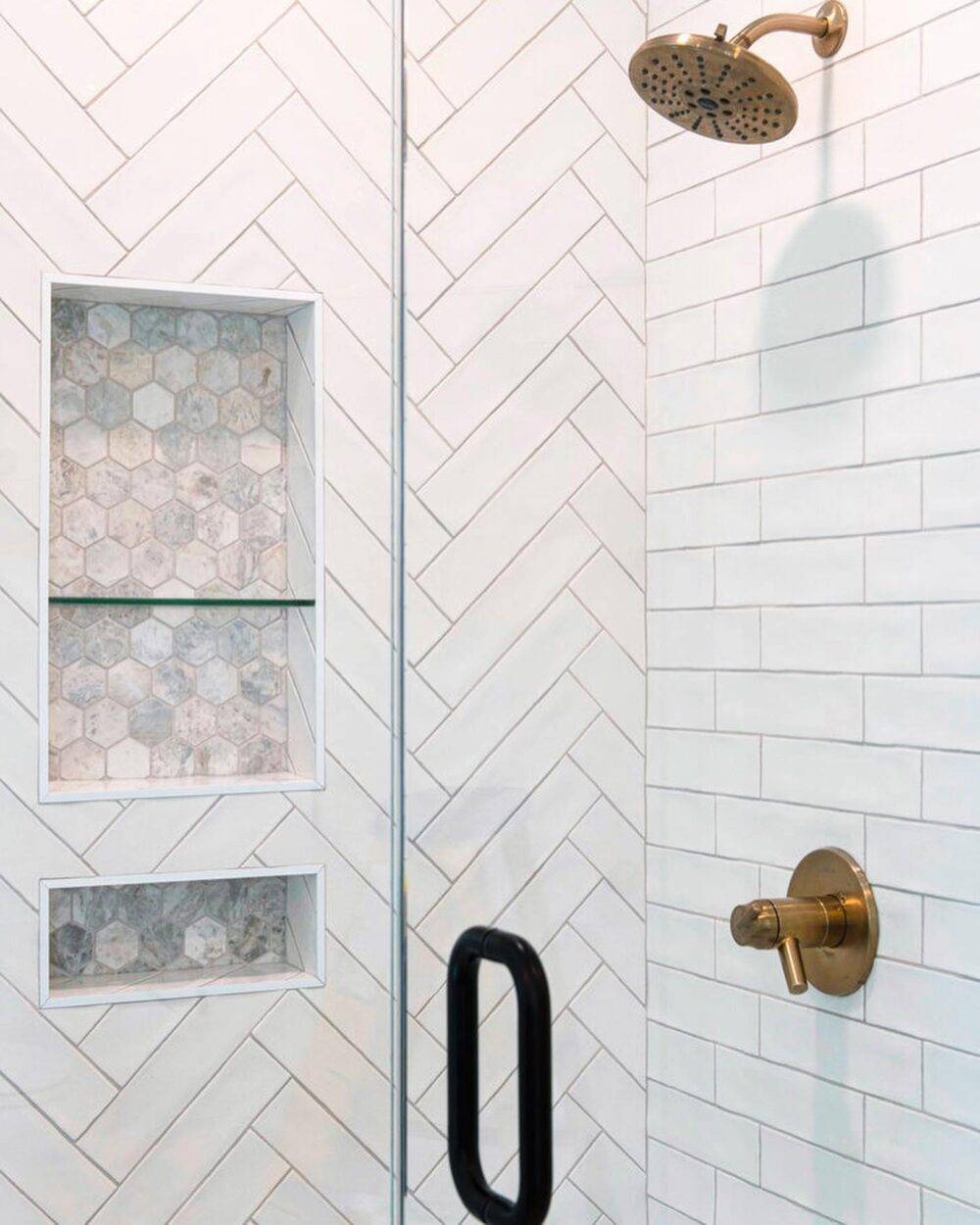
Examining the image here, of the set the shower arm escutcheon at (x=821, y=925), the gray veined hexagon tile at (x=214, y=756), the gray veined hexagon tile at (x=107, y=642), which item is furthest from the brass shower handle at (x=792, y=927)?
the gray veined hexagon tile at (x=107, y=642)

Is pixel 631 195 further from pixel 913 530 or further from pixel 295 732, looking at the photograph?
pixel 295 732

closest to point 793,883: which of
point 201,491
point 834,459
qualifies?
point 834,459

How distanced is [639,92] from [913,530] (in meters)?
0.40

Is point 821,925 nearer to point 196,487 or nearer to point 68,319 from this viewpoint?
point 196,487

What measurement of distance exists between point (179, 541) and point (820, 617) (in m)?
0.49

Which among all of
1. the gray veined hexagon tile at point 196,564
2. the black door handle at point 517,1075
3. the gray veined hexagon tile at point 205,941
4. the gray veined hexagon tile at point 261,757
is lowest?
the black door handle at point 517,1075

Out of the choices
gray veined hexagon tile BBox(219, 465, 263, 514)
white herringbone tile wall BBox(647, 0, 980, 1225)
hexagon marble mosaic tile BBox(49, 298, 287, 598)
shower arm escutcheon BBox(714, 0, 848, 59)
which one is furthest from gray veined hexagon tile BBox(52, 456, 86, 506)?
shower arm escutcheon BBox(714, 0, 848, 59)

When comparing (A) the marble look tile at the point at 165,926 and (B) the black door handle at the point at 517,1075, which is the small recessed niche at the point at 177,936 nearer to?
(A) the marble look tile at the point at 165,926

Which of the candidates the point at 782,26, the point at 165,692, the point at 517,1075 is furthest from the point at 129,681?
the point at 782,26

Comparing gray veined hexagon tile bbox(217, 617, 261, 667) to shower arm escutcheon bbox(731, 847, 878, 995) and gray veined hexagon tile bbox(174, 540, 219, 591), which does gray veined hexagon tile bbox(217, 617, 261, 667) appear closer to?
gray veined hexagon tile bbox(174, 540, 219, 591)

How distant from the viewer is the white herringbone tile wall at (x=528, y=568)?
1.13 m

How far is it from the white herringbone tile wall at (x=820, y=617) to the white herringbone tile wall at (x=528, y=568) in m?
0.03

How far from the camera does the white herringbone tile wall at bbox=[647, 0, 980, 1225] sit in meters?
0.97

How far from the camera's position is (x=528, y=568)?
1.17m
